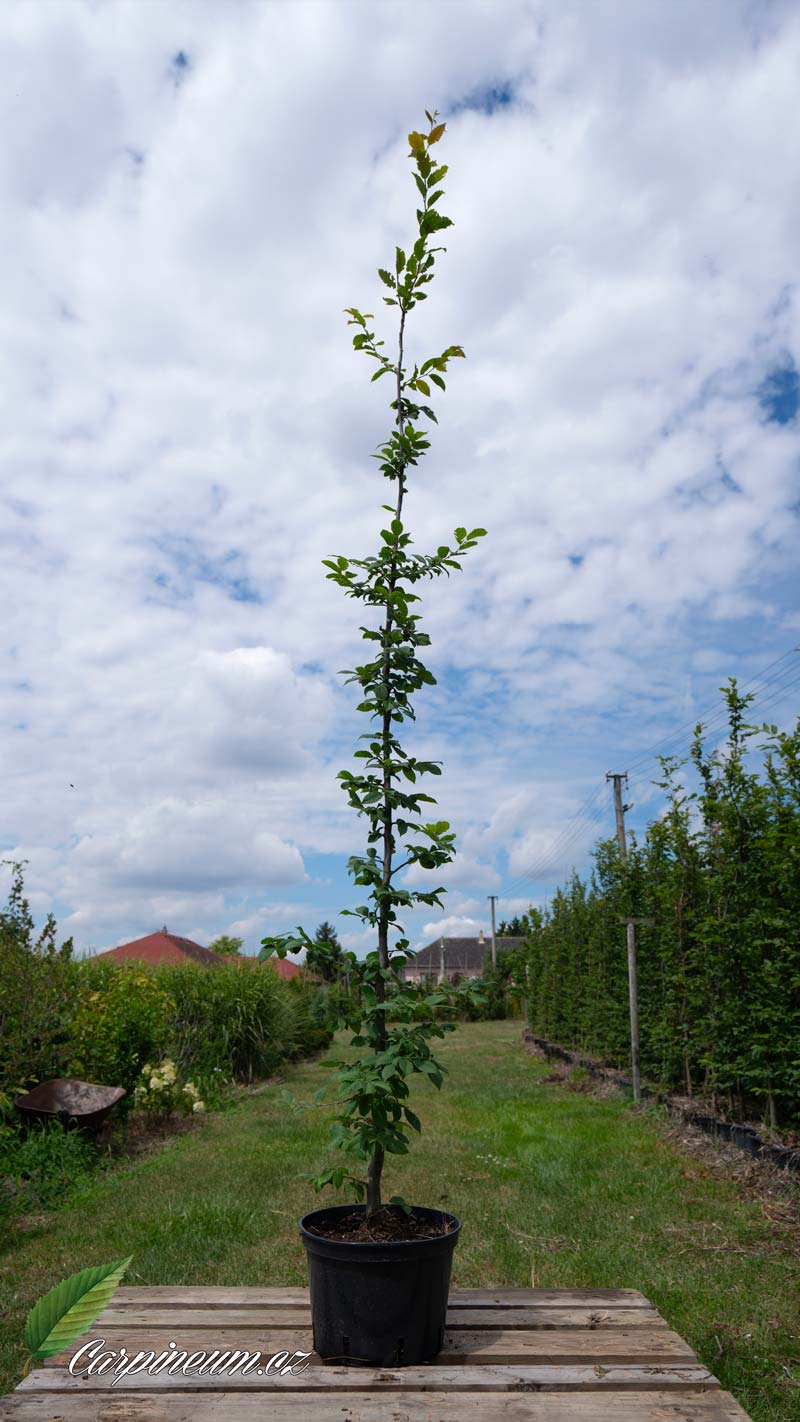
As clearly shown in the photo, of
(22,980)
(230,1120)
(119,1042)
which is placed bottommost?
(230,1120)

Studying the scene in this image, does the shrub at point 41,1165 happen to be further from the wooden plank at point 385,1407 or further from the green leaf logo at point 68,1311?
the green leaf logo at point 68,1311

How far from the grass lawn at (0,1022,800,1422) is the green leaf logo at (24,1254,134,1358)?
82.9 inches

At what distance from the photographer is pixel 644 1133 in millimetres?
7898

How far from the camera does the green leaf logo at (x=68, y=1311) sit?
0.60 metres

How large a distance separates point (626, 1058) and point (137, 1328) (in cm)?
→ 929

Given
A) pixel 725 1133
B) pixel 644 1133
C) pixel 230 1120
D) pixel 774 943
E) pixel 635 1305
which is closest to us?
pixel 635 1305

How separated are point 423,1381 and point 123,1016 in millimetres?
6921

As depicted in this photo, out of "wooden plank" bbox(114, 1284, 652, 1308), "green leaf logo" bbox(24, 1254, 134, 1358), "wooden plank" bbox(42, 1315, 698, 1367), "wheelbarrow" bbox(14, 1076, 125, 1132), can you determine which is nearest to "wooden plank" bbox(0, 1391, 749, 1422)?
"wooden plank" bbox(42, 1315, 698, 1367)

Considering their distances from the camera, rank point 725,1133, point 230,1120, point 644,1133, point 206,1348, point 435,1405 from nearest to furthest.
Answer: point 435,1405, point 206,1348, point 725,1133, point 644,1133, point 230,1120

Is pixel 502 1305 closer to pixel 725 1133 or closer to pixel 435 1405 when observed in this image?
pixel 435 1405

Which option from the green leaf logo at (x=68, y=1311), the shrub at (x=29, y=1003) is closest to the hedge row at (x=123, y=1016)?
the shrub at (x=29, y=1003)

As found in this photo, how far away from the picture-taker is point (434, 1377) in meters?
2.39

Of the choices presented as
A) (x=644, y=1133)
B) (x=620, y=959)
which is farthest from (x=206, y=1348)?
(x=620, y=959)

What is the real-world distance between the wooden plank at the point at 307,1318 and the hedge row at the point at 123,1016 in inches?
33.4
